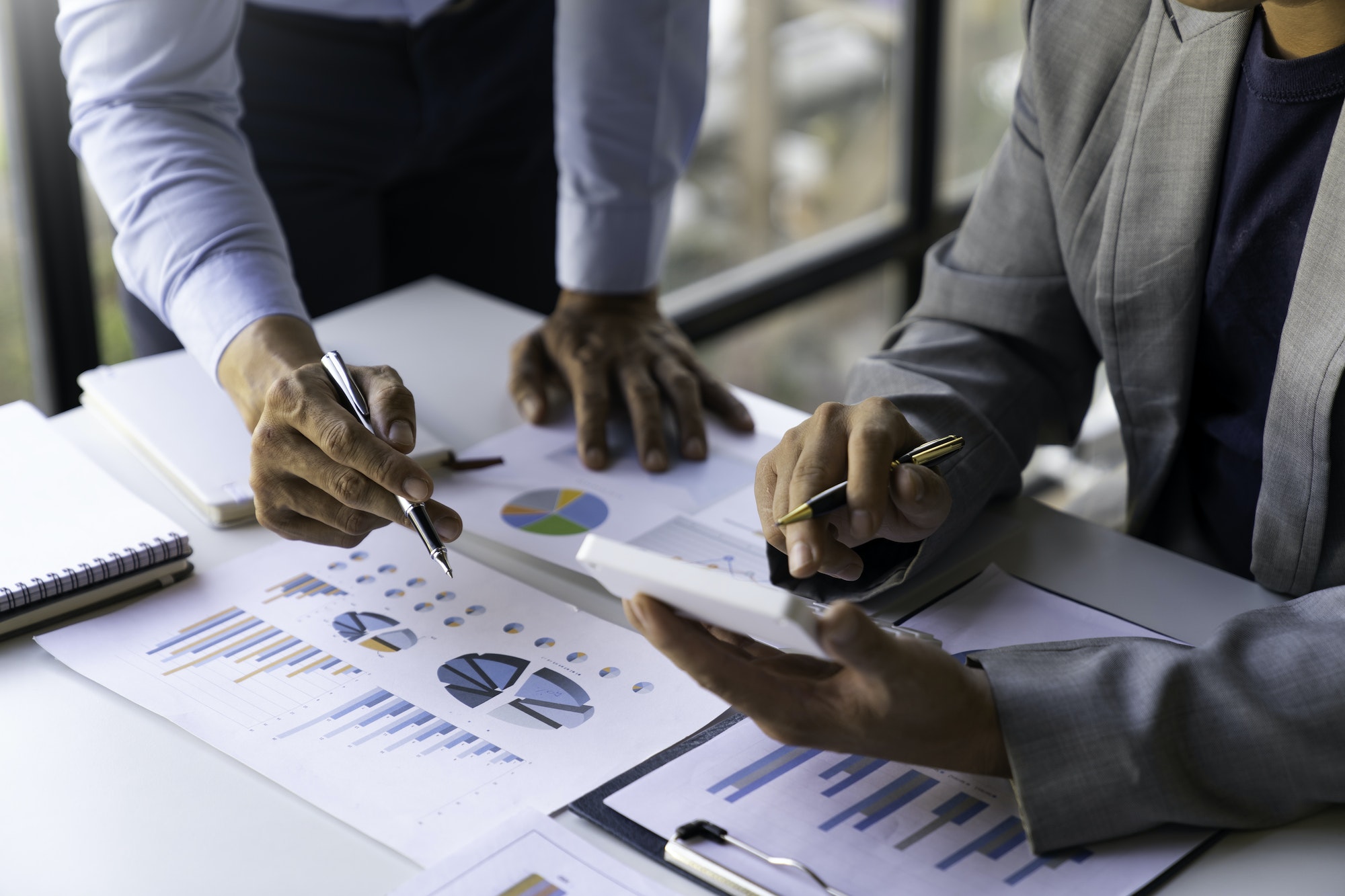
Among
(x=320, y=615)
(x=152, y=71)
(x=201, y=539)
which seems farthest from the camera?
(x=152, y=71)

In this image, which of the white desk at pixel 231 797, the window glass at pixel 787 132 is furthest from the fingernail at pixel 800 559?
the window glass at pixel 787 132

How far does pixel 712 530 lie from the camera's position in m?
1.12

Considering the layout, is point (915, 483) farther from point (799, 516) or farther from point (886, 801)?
point (886, 801)

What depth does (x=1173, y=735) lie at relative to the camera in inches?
30.6

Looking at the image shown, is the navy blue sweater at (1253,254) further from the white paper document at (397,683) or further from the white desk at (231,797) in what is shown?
the white paper document at (397,683)

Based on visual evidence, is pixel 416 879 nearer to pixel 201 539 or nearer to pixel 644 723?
pixel 644 723

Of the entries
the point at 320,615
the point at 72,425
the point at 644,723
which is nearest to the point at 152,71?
the point at 72,425

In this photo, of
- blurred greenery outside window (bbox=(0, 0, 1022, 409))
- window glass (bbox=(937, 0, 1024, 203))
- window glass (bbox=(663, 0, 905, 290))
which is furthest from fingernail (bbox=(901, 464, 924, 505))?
window glass (bbox=(937, 0, 1024, 203))

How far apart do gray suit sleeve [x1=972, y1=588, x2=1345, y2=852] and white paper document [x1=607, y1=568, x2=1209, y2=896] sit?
0.07 feet

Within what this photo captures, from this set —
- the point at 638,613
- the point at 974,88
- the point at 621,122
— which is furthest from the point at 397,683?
the point at 974,88

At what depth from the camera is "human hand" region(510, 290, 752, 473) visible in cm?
125

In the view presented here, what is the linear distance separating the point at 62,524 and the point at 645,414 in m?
0.55

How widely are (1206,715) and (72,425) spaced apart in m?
1.09

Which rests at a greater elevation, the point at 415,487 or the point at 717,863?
the point at 415,487
